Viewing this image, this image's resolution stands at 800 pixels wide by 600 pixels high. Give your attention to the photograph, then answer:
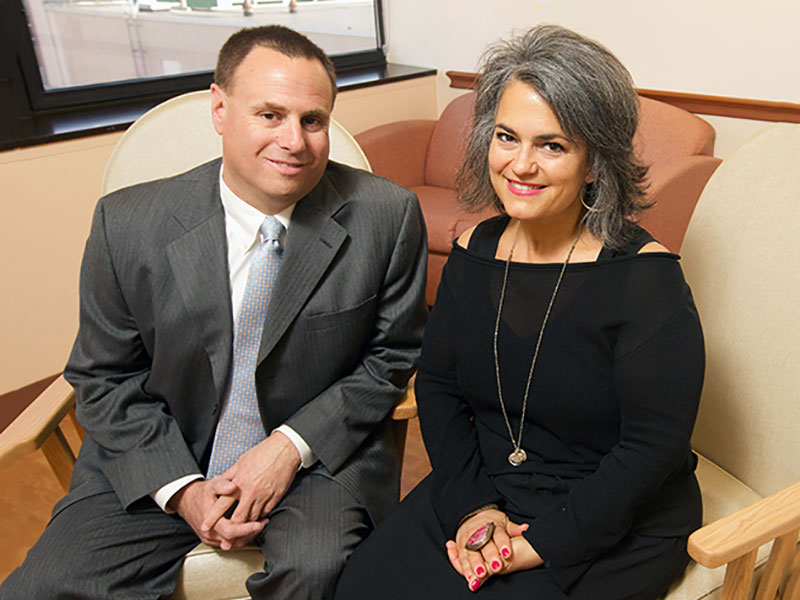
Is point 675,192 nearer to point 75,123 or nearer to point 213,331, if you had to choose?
point 213,331

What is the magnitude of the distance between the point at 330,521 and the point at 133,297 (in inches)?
22.4

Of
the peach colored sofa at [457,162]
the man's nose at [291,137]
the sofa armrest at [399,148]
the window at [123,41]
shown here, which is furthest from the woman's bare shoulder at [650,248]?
the window at [123,41]

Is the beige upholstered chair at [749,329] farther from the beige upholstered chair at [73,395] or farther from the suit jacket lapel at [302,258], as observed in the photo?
the suit jacket lapel at [302,258]

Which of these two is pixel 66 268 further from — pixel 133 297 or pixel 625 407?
pixel 625 407

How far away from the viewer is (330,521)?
1.31 m

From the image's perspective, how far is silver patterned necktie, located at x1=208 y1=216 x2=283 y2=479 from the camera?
54.2 inches

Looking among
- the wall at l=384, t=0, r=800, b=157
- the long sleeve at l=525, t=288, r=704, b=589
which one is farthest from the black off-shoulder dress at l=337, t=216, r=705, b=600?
the wall at l=384, t=0, r=800, b=157

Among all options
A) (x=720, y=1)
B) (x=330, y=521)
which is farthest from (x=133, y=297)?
(x=720, y=1)

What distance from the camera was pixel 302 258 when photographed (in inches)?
54.0

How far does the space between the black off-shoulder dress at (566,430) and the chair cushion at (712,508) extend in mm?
29

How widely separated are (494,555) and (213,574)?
519mm

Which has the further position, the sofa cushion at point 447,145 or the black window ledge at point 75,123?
the sofa cushion at point 447,145

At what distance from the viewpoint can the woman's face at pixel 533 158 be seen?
1.10m

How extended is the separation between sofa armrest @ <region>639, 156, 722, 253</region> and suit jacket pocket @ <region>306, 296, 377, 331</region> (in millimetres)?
1438
